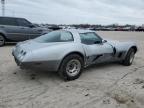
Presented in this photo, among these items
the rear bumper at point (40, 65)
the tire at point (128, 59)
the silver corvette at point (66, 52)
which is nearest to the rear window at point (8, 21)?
the silver corvette at point (66, 52)

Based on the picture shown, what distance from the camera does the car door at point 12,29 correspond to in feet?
45.5

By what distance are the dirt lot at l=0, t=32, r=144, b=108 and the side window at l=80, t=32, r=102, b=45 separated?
36.1 inches

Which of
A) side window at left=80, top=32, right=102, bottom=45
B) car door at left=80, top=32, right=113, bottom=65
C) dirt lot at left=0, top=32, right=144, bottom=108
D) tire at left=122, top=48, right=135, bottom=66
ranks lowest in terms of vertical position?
dirt lot at left=0, top=32, right=144, bottom=108

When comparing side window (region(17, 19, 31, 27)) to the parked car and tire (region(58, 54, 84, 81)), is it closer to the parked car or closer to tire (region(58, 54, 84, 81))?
the parked car

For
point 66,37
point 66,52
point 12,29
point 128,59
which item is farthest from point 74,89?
point 12,29

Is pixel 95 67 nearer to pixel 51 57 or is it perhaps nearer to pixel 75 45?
pixel 75 45

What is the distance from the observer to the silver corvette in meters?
5.93

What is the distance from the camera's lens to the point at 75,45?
6547 millimetres

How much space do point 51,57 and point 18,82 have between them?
1.07 metres

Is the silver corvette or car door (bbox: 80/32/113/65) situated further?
car door (bbox: 80/32/113/65)

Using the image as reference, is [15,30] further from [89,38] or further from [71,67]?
[71,67]

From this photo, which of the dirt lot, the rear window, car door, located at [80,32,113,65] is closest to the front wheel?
the dirt lot

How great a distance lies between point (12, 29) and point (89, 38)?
7809mm

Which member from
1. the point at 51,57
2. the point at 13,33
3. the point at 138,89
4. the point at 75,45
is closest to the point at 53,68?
the point at 51,57
